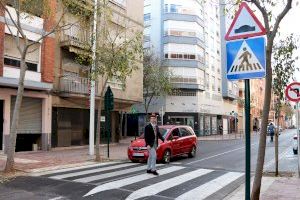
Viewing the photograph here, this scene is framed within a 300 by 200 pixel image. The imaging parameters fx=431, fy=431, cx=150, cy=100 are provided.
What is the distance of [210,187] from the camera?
A: 39.5 feet

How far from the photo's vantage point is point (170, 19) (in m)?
53.7

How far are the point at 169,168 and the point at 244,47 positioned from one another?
10.5 m

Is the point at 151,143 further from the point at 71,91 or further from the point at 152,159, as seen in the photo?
the point at 71,91

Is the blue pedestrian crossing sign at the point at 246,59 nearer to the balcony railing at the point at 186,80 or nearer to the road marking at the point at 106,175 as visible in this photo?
the road marking at the point at 106,175

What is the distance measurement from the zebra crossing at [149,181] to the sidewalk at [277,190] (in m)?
0.48

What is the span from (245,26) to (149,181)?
291 inches

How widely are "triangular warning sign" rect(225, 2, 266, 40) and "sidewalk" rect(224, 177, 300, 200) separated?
4.81 m

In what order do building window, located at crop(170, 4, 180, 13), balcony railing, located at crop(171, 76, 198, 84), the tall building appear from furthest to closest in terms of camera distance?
1. building window, located at crop(170, 4, 180, 13)
2. the tall building
3. balcony railing, located at crop(171, 76, 198, 84)

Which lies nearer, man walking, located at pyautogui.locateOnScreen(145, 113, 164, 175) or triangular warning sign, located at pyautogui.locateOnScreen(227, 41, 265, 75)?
triangular warning sign, located at pyautogui.locateOnScreen(227, 41, 265, 75)

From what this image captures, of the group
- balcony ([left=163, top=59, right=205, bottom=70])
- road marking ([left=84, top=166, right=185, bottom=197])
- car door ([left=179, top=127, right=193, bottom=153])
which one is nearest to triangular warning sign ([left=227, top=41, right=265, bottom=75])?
road marking ([left=84, top=166, right=185, bottom=197])

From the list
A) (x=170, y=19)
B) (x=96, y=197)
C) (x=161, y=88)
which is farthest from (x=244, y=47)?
(x=170, y=19)

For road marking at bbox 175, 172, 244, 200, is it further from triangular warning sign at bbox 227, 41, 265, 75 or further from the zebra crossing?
triangular warning sign at bbox 227, 41, 265, 75

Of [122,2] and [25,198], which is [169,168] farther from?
[122,2]

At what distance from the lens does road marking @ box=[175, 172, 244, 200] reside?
10.6 meters
